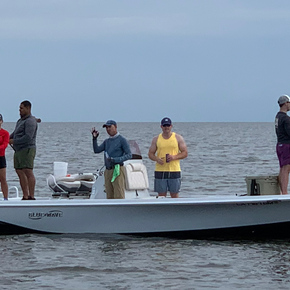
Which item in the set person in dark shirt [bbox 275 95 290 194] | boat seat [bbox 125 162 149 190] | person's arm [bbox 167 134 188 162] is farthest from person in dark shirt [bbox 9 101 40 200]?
person in dark shirt [bbox 275 95 290 194]

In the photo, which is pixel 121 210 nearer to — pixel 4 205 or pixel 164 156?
pixel 164 156

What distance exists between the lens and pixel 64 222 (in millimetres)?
11594

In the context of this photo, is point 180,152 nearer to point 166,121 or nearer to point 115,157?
point 166,121

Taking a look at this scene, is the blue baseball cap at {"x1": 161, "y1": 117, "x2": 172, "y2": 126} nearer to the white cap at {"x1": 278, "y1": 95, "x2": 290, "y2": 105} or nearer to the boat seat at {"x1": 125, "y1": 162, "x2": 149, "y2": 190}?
the boat seat at {"x1": 125, "y1": 162, "x2": 149, "y2": 190}

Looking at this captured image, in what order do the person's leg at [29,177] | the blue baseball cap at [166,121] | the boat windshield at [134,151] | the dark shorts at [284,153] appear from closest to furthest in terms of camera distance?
1. the dark shorts at [284,153]
2. the blue baseball cap at [166,121]
3. the person's leg at [29,177]
4. the boat windshield at [134,151]

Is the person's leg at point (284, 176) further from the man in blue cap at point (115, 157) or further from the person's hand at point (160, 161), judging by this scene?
the man in blue cap at point (115, 157)

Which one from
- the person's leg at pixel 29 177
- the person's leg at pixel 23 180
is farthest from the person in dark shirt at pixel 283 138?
the person's leg at pixel 23 180

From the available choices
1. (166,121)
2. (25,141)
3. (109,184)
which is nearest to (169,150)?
(166,121)

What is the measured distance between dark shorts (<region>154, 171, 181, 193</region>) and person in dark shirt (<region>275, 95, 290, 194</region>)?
1486 millimetres

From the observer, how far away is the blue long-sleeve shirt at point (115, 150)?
1111 centimetres

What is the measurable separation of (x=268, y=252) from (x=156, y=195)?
2158mm

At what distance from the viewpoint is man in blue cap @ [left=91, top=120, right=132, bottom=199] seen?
11094mm

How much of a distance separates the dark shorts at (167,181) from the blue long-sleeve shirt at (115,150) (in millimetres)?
613

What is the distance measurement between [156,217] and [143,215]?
0.19 metres
